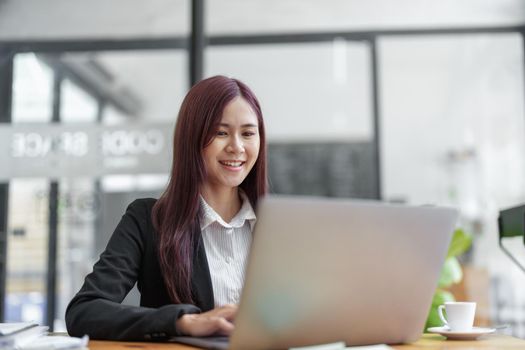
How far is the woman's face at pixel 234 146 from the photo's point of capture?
169 centimetres

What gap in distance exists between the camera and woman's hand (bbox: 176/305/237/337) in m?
1.15

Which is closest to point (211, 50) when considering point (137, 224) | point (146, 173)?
point (146, 173)

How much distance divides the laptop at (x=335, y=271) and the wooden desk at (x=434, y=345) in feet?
0.20

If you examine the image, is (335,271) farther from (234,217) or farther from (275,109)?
(275,109)

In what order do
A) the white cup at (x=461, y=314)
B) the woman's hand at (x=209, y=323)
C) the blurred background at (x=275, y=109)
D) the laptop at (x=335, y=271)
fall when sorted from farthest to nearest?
the blurred background at (x=275, y=109) → the white cup at (x=461, y=314) → the woman's hand at (x=209, y=323) → the laptop at (x=335, y=271)

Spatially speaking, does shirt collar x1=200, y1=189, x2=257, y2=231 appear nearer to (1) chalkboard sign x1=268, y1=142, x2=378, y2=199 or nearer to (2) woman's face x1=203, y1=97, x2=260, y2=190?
(2) woman's face x1=203, y1=97, x2=260, y2=190

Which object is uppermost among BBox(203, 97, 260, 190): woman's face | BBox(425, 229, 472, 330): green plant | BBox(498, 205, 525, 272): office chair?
BBox(203, 97, 260, 190): woman's face

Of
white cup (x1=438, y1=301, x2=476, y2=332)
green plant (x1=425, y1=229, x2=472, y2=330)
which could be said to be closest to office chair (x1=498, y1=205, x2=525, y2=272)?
white cup (x1=438, y1=301, x2=476, y2=332)

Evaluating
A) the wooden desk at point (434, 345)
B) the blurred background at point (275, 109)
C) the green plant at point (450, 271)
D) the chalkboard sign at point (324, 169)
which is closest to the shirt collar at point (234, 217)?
the wooden desk at point (434, 345)

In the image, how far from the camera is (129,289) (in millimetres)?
1572

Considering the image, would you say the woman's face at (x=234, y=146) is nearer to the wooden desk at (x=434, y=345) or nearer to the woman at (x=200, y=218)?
the woman at (x=200, y=218)

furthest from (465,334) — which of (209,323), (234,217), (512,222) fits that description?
(234,217)

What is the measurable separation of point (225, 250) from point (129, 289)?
0.27m

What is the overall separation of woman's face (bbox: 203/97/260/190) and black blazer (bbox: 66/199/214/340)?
20 cm
